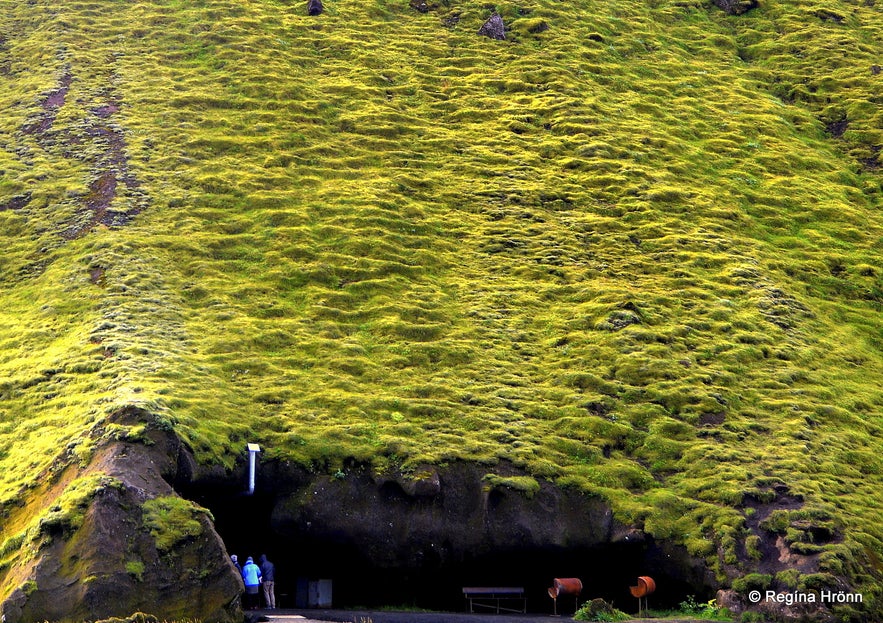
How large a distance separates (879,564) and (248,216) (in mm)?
27792

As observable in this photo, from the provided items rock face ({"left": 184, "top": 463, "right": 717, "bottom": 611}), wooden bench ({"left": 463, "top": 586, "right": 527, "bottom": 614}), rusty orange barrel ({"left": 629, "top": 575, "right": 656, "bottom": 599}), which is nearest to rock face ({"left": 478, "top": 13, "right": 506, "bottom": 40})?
rock face ({"left": 184, "top": 463, "right": 717, "bottom": 611})

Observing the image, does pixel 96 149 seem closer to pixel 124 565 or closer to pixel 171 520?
pixel 171 520

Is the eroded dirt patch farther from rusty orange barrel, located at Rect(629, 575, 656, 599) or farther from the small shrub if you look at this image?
rusty orange barrel, located at Rect(629, 575, 656, 599)

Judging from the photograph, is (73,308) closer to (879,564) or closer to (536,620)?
(536,620)

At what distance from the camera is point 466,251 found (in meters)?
41.0

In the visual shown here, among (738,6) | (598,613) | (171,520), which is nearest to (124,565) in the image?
(171,520)

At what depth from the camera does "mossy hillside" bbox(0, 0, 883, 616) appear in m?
29.5

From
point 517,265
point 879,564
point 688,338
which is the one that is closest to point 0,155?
point 517,265

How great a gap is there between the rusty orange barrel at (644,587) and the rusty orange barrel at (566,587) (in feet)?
5.26

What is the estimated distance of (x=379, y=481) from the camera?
1080 inches

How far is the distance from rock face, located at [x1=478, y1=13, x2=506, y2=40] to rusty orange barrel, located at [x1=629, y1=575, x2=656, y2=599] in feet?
138

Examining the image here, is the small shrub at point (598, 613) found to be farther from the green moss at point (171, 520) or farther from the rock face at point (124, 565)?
the green moss at point (171, 520)

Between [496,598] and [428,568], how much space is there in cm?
224

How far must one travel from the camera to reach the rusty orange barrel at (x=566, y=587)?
2640cm
